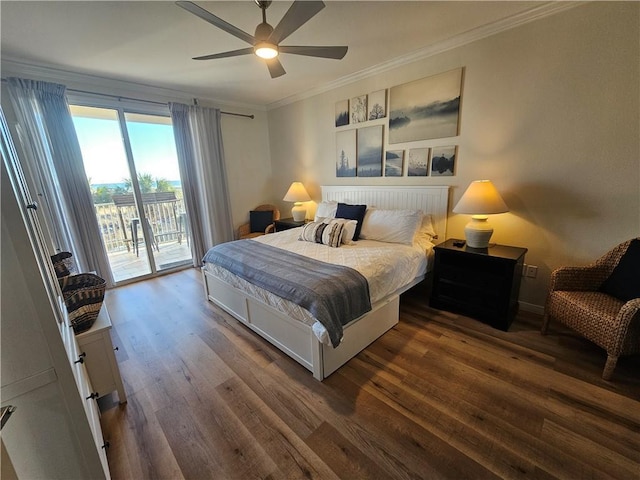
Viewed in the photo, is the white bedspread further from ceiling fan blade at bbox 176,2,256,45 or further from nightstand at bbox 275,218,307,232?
ceiling fan blade at bbox 176,2,256,45

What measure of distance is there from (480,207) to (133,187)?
4205 mm

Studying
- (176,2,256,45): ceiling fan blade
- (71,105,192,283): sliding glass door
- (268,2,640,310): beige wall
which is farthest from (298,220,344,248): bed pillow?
(71,105,192,283): sliding glass door

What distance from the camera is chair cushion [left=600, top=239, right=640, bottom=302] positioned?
6.01 feet

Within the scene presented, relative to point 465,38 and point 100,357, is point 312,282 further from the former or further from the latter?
point 465,38

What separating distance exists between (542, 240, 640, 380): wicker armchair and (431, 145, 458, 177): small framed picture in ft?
4.42

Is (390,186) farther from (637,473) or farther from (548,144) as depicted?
(637,473)

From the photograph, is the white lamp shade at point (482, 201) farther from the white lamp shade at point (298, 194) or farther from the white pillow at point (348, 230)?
the white lamp shade at point (298, 194)

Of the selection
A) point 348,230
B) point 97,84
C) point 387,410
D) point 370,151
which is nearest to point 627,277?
point 387,410

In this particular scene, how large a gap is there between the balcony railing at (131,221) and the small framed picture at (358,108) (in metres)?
2.92

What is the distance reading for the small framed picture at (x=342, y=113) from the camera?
3.53m

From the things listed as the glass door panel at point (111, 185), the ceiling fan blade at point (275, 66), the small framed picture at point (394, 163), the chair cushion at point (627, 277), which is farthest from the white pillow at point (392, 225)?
the glass door panel at point (111, 185)

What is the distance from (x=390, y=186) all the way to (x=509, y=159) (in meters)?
1.22

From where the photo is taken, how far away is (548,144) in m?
2.26

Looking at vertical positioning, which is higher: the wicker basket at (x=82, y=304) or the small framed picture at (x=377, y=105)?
the small framed picture at (x=377, y=105)
